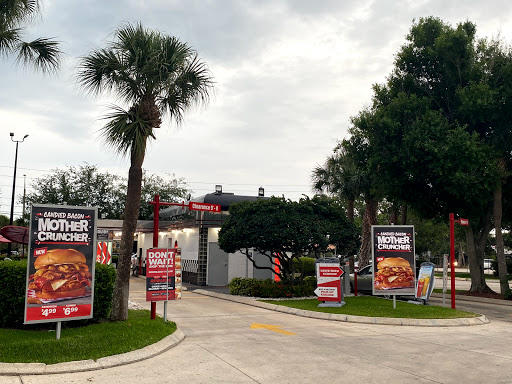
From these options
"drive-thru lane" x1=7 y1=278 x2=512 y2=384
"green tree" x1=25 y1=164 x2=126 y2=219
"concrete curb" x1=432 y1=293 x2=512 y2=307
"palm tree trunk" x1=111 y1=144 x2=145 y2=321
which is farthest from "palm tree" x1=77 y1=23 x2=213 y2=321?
"green tree" x1=25 y1=164 x2=126 y2=219

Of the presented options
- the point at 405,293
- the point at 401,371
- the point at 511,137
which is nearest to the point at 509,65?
the point at 511,137

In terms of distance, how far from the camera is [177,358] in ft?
28.4

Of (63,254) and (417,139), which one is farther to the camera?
(417,139)

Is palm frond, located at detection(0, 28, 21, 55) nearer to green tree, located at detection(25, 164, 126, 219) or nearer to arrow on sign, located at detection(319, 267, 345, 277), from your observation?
arrow on sign, located at detection(319, 267, 345, 277)

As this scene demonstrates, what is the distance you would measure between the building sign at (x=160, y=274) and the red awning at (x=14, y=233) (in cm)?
419

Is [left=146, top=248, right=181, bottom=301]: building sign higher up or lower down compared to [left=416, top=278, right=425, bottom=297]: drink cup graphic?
higher up

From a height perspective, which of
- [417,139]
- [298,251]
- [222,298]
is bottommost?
[222,298]

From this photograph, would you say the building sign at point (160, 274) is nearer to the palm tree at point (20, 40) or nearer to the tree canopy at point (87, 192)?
the palm tree at point (20, 40)

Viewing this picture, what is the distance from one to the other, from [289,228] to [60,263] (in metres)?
10.6

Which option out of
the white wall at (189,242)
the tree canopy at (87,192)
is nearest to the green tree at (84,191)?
the tree canopy at (87,192)

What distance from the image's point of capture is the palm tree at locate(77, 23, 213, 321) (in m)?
11.3

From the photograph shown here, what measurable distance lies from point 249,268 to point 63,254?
17628 millimetres

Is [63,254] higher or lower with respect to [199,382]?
higher

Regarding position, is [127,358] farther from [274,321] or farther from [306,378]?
[274,321]
